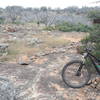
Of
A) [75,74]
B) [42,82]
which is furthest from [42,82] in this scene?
[75,74]

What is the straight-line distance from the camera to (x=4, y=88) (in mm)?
2848

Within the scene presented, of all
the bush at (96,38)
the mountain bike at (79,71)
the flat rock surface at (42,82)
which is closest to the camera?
the flat rock surface at (42,82)

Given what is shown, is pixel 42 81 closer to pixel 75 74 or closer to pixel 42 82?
pixel 42 82

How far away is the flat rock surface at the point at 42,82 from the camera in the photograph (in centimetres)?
343

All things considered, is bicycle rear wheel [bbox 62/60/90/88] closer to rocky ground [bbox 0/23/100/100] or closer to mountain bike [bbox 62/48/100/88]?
mountain bike [bbox 62/48/100/88]

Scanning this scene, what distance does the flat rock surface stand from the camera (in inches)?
135

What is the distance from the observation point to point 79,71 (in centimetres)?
376

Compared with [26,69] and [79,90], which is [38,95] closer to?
[79,90]

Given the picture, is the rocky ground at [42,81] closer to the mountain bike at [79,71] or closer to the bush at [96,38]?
the mountain bike at [79,71]

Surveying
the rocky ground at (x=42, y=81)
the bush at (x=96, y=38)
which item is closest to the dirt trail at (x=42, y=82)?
the rocky ground at (x=42, y=81)

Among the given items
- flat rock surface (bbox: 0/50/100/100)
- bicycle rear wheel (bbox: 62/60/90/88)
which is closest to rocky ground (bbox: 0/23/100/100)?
flat rock surface (bbox: 0/50/100/100)

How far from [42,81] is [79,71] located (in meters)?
0.94

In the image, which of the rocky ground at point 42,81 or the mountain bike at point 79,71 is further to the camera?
the mountain bike at point 79,71

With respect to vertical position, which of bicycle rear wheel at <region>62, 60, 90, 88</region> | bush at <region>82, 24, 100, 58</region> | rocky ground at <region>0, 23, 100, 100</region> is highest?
bush at <region>82, 24, 100, 58</region>
